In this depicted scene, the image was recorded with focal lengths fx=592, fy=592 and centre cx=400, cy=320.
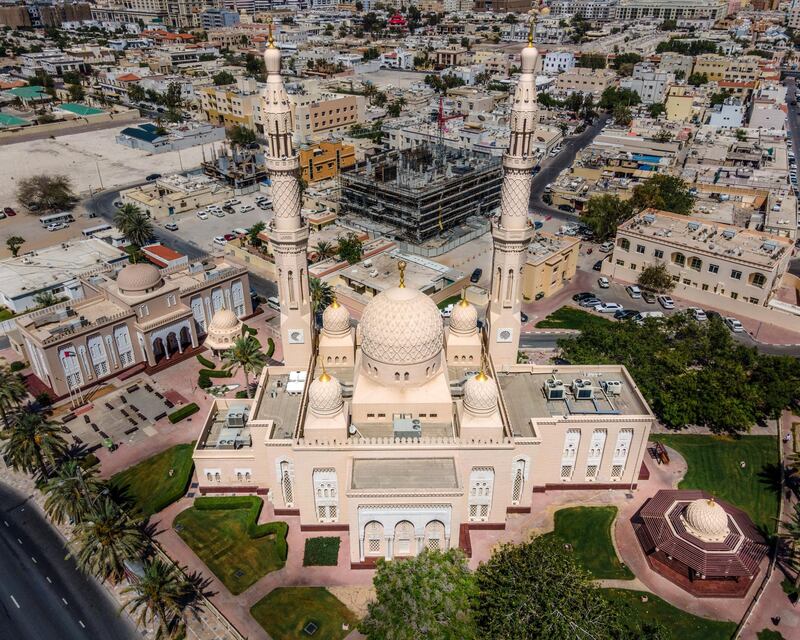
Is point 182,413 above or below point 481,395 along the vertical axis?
below

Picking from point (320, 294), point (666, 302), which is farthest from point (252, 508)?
point (666, 302)

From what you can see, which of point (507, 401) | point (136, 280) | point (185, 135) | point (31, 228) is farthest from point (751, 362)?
point (185, 135)

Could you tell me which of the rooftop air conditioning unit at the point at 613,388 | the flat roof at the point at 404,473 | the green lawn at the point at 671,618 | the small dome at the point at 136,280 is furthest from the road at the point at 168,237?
the green lawn at the point at 671,618

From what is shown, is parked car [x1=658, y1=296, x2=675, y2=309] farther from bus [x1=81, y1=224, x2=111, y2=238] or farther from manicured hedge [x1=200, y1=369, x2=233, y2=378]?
bus [x1=81, y1=224, x2=111, y2=238]

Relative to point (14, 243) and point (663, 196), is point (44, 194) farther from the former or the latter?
point (663, 196)

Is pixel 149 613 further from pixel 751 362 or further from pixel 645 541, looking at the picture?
pixel 751 362

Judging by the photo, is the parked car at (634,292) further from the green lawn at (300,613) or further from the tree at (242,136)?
the tree at (242,136)

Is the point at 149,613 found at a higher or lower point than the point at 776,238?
lower
